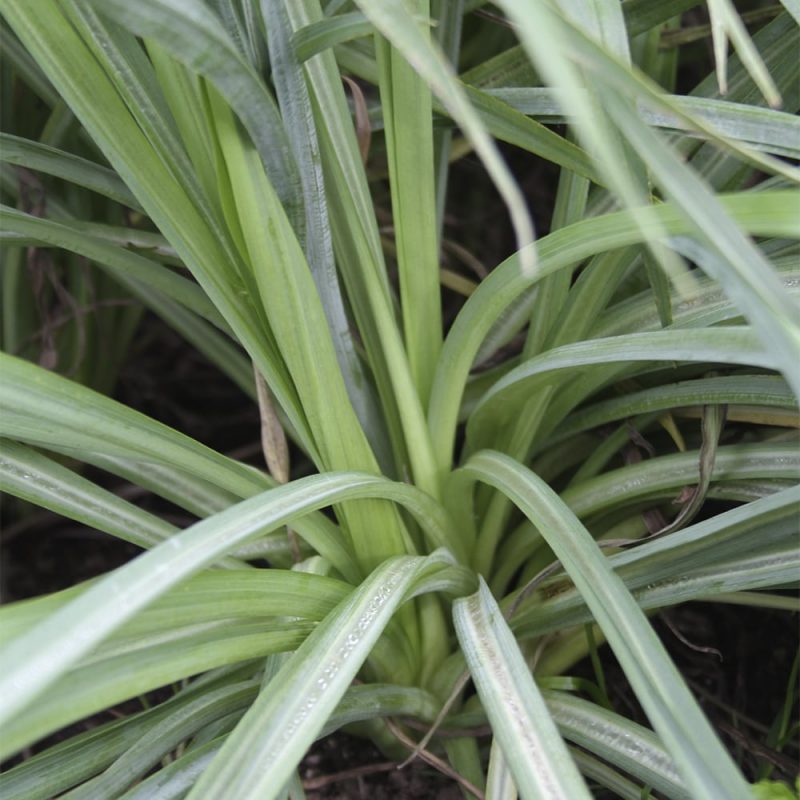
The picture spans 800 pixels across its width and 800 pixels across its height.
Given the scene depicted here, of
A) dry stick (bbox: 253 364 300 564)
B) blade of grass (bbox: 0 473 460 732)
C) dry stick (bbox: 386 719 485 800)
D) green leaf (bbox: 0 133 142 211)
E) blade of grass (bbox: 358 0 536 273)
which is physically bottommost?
blade of grass (bbox: 0 473 460 732)

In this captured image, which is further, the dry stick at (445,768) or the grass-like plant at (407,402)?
the dry stick at (445,768)

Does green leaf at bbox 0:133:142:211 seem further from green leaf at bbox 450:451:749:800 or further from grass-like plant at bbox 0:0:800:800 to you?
green leaf at bbox 450:451:749:800

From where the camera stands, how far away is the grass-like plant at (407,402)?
1.19 ft

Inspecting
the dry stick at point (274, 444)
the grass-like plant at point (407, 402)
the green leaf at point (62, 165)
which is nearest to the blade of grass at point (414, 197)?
the grass-like plant at point (407, 402)

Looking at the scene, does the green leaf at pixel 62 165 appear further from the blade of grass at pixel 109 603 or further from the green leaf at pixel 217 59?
the blade of grass at pixel 109 603

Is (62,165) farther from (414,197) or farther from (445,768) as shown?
(445,768)

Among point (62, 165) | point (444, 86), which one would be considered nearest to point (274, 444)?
point (62, 165)

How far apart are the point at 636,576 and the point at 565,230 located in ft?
0.72

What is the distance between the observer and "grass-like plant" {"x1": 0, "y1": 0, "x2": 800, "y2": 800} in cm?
36

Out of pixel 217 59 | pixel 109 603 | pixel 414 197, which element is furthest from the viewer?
pixel 414 197

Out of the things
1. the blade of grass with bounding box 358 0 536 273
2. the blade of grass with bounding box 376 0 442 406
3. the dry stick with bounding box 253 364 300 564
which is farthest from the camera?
the dry stick with bounding box 253 364 300 564

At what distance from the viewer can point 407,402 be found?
0.59 m

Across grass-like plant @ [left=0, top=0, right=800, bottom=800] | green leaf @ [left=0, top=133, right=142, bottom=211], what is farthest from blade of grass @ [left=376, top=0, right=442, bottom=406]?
green leaf @ [left=0, top=133, right=142, bottom=211]

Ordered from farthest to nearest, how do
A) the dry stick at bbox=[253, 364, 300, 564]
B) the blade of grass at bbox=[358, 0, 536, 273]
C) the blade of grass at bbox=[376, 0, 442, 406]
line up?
the dry stick at bbox=[253, 364, 300, 564], the blade of grass at bbox=[376, 0, 442, 406], the blade of grass at bbox=[358, 0, 536, 273]
